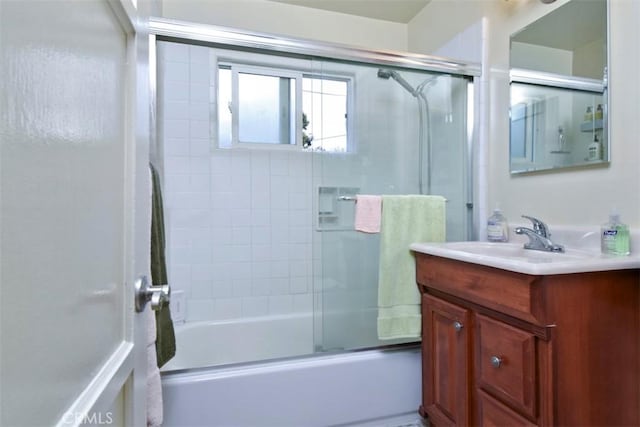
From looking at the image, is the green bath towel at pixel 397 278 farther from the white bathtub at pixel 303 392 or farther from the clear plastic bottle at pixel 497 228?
the clear plastic bottle at pixel 497 228

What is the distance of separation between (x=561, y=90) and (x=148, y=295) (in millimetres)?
1715

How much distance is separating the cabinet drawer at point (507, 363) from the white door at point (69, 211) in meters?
1.03

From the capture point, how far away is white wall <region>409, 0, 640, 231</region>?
1189 millimetres

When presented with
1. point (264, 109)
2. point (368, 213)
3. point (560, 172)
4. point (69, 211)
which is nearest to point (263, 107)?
point (264, 109)

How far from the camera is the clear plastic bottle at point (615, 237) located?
113 centimetres

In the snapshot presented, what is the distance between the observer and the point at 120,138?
60 cm

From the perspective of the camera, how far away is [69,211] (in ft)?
1.36

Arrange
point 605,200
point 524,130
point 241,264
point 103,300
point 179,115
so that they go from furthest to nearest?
point 241,264 < point 179,115 < point 524,130 < point 605,200 < point 103,300

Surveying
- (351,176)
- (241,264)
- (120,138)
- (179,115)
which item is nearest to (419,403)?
(351,176)

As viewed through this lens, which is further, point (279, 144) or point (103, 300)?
point (279, 144)

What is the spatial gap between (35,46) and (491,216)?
1.85 metres

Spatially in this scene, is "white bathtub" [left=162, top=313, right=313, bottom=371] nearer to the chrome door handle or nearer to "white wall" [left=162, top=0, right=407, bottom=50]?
the chrome door handle

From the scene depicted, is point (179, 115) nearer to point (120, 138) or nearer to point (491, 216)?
point (120, 138)

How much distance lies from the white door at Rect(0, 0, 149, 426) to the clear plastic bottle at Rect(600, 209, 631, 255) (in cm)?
141
